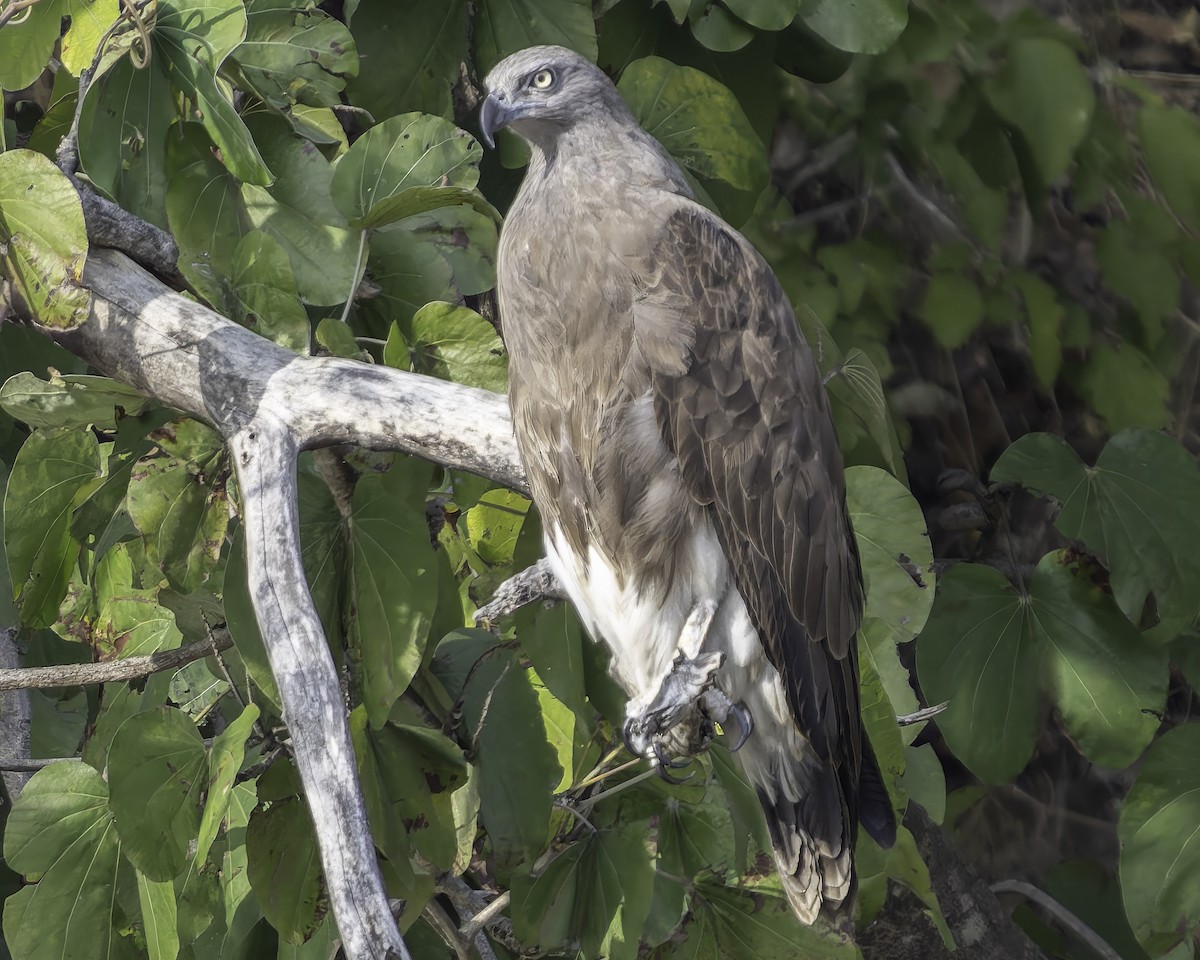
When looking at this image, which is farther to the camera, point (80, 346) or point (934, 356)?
point (934, 356)

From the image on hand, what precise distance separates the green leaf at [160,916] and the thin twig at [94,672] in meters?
0.30

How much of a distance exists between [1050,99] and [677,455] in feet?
3.85

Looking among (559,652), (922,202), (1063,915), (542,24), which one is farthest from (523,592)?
(1063,915)

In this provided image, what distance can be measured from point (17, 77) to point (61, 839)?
3.70 feet

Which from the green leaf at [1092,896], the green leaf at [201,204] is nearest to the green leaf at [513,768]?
the green leaf at [201,204]

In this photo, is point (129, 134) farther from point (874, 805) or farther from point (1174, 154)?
point (1174, 154)

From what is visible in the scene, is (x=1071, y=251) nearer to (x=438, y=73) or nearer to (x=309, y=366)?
(x=438, y=73)

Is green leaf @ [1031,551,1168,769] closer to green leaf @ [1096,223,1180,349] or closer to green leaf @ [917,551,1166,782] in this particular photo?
green leaf @ [917,551,1166,782]

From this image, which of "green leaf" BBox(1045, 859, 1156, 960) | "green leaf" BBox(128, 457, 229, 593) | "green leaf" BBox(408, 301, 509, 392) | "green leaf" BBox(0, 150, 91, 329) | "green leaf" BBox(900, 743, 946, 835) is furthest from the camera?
"green leaf" BBox(1045, 859, 1156, 960)

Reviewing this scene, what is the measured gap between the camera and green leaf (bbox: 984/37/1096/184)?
98.8 inches

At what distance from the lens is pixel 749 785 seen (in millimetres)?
2182

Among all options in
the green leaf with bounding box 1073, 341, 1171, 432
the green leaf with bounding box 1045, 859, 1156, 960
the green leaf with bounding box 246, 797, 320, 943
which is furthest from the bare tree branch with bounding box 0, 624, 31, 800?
the green leaf with bounding box 1045, 859, 1156, 960

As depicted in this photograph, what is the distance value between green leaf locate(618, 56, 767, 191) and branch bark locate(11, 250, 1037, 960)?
677 millimetres

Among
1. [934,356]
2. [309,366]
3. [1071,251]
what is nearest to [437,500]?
[309,366]
